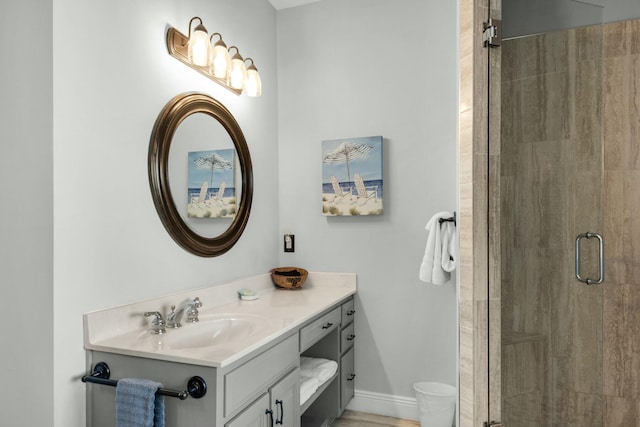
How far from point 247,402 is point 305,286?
1.40 meters

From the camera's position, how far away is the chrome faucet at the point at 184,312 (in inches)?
69.6

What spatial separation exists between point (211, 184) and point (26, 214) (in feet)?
2.99

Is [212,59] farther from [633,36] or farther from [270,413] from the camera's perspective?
[633,36]

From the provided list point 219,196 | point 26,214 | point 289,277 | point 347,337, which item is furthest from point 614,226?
point 26,214

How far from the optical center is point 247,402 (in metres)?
1.49

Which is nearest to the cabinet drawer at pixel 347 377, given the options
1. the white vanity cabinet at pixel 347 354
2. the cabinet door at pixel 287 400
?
the white vanity cabinet at pixel 347 354

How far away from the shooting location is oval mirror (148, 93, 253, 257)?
1865mm

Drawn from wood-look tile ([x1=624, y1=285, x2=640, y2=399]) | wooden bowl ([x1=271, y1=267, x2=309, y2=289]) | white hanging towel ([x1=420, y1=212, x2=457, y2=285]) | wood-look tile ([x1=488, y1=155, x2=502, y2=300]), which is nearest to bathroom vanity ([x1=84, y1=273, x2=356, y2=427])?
wooden bowl ([x1=271, y1=267, x2=309, y2=289])

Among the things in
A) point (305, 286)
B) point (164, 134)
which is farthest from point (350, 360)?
point (164, 134)

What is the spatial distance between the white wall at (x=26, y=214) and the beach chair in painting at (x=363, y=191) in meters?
1.77

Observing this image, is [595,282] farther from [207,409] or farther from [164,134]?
[164,134]

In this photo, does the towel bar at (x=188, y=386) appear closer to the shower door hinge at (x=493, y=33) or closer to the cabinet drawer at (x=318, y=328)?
the cabinet drawer at (x=318, y=328)

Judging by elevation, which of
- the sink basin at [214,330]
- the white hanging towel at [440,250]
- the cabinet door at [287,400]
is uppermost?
the white hanging towel at [440,250]

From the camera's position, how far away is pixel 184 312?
1872 mm
